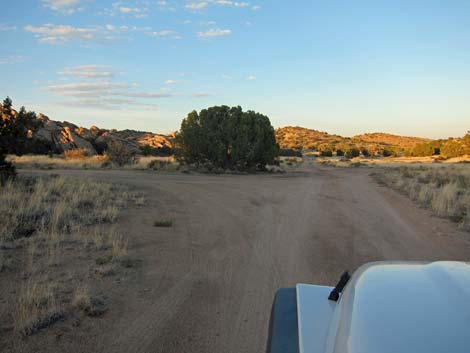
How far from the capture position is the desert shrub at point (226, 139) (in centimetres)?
2850

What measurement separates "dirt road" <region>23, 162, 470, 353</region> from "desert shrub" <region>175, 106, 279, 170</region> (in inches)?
550

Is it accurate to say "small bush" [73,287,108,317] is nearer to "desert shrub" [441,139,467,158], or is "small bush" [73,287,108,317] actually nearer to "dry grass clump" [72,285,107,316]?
"dry grass clump" [72,285,107,316]

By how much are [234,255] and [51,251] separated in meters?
3.27

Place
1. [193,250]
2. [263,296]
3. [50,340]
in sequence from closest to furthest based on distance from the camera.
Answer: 1. [50,340]
2. [263,296]
3. [193,250]

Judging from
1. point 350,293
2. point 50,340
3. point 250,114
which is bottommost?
point 50,340

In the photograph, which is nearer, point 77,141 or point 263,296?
point 263,296

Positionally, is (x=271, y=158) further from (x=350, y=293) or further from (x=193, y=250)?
(x=350, y=293)

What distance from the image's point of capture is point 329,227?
397 inches

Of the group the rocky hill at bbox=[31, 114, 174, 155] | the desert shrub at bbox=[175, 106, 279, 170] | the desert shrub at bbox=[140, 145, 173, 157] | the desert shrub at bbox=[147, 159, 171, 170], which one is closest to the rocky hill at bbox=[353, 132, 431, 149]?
the desert shrub at bbox=[140, 145, 173, 157]

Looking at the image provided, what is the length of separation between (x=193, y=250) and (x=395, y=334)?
20.9 ft

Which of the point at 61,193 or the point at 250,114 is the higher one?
the point at 250,114

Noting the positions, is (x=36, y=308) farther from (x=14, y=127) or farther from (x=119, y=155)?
(x=119, y=155)

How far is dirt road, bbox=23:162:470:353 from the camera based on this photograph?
173 inches

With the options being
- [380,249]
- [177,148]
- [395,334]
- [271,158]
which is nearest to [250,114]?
[271,158]
